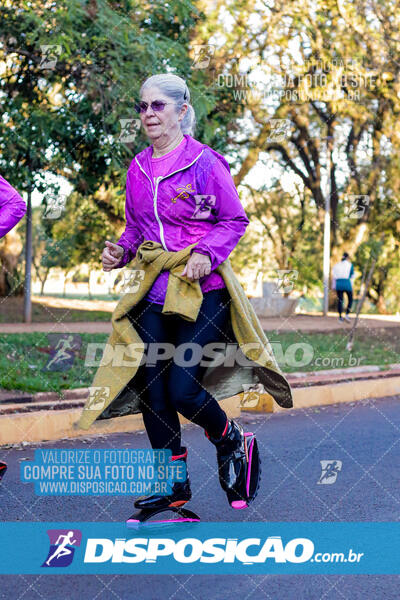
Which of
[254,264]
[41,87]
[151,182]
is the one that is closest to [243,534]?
[151,182]

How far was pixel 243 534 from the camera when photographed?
3836mm

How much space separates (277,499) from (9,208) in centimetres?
200

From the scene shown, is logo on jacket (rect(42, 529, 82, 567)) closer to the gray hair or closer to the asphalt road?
the asphalt road

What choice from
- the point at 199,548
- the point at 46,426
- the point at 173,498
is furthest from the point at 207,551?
the point at 46,426

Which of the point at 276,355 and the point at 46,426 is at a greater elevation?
the point at 46,426

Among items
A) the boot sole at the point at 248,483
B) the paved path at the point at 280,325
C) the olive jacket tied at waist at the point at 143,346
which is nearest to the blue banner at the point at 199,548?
the boot sole at the point at 248,483

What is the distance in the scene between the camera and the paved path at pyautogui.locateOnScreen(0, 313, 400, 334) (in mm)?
13859

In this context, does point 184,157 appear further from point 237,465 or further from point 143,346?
point 237,465

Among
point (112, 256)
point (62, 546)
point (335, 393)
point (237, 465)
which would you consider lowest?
point (335, 393)

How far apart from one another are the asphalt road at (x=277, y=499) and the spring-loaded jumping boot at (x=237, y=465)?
26cm

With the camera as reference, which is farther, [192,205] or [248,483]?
[248,483]

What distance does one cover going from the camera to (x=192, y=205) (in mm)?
3707

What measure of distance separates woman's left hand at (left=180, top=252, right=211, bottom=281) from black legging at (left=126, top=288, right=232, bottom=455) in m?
0.17

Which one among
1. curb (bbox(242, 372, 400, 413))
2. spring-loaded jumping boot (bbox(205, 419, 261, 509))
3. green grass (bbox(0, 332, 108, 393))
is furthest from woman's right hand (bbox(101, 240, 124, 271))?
curb (bbox(242, 372, 400, 413))
